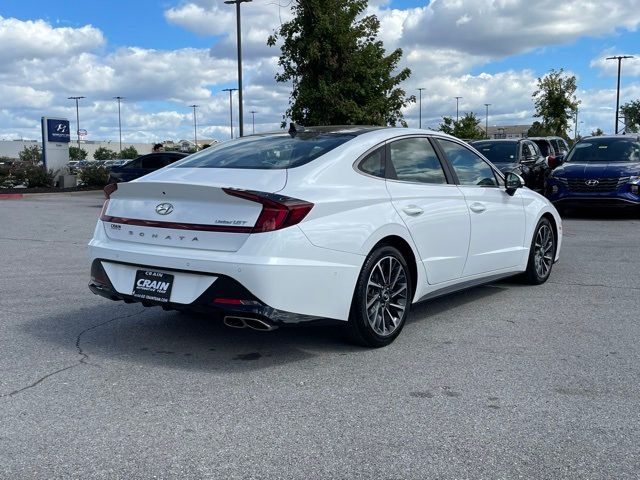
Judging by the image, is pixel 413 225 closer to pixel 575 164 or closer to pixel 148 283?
pixel 148 283

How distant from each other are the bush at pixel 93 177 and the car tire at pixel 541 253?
23327 millimetres

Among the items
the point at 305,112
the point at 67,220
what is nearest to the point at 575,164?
the point at 305,112

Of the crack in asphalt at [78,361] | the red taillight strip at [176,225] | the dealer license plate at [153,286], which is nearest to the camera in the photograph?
the crack in asphalt at [78,361]

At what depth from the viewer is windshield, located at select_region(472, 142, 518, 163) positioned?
16.1m

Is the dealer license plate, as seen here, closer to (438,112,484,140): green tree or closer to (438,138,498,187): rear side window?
(438,138,498,187): rear side window

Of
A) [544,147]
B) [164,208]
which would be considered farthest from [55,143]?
[164,208]

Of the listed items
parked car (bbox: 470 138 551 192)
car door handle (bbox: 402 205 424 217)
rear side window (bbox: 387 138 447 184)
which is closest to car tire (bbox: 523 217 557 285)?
rear side window (bbox: 387 138 447 184)

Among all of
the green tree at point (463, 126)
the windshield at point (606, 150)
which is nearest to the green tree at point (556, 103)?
the green tree at point (463, 126)

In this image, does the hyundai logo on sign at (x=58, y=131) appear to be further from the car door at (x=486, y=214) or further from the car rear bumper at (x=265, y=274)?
the car rear bumper at (x=265, y=274)

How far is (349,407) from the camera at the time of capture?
3.85 metres

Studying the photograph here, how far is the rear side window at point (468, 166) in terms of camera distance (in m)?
6.07

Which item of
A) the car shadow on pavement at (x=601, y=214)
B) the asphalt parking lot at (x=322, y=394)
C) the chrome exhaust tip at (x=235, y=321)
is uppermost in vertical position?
the car shadow on pavement at (x=601, y=214)

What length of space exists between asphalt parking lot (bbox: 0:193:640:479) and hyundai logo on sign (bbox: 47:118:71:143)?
911 inches

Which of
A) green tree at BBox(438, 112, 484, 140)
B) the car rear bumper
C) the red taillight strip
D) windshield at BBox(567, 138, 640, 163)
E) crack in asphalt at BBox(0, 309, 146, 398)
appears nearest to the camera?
crack in asphalt at BBox(0, 309, 146, 398)
